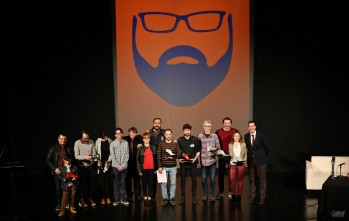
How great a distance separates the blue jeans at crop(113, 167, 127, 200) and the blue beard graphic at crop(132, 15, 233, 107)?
2.75 meters

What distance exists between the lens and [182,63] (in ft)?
30.1

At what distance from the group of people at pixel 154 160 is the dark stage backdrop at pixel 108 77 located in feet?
7.04

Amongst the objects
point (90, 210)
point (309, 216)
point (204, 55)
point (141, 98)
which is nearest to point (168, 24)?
point (204, 55)

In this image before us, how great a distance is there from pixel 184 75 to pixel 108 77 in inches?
63.5

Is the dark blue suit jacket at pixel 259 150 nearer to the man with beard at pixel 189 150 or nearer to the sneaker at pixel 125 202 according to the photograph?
the man with beard at pixel 189 150

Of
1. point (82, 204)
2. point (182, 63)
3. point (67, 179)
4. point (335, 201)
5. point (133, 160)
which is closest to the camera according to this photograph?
point (335, 201)

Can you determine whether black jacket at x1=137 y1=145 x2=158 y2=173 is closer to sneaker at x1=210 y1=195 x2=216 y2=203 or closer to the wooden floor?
the wooden floor

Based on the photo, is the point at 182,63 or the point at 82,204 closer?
the point at 82,204

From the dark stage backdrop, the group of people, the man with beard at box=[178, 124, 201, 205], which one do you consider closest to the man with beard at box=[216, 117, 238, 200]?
the group of people

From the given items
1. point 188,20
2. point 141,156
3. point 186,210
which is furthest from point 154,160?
point 188,20

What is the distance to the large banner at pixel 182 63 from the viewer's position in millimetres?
9055

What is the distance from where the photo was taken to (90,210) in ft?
22.0

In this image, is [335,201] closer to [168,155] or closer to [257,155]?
[257,155]

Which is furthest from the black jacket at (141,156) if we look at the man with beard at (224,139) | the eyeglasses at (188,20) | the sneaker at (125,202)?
the eyeglasses at (188,20)
